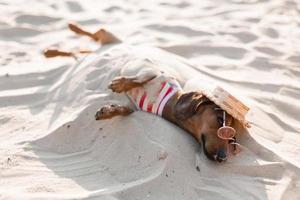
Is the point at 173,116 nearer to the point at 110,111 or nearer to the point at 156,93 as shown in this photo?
the point at 156,93

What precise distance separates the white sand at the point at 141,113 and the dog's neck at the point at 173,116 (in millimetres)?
45

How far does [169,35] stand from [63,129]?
6.30ft

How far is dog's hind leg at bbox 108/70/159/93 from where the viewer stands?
3092 millimetres

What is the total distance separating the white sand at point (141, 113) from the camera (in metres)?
2.67

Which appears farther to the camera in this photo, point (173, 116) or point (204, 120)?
point (173, 116)

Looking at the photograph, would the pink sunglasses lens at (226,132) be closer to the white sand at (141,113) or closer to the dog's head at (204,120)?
the dog's head at (204,120)

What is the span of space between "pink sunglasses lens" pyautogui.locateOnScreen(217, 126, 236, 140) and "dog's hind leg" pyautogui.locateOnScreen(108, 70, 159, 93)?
70 centimetres

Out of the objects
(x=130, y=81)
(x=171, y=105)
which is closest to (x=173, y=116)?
(x=171, y=105)

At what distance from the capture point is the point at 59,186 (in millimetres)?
2615

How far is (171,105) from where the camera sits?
302 centimetres

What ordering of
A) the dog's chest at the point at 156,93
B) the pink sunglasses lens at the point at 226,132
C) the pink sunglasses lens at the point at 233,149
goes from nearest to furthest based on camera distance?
the pink sunglasses lens at the point at 226,132
the pink sunglasses lens at the point at 233,149
the dog's chest at the point at 156,93

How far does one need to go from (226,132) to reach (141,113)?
0.62m

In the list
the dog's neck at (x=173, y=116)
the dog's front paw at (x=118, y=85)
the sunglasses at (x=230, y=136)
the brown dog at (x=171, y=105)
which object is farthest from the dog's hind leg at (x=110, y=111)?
the sunglasses at (x=230, y=136)

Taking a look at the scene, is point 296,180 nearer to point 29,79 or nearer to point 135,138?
point 135,138
